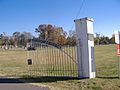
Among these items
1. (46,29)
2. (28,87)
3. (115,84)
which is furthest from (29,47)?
(46,29)

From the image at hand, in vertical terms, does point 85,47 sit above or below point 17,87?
above

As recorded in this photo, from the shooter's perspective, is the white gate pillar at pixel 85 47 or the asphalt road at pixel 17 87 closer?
the asphalt road at pixel 17 87

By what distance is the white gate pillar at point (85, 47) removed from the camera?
14.4 meters

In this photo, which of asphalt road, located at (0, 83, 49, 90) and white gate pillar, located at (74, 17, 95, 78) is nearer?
asphalt road, located at (0, 83, 49, 90)

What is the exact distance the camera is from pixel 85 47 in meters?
14.5

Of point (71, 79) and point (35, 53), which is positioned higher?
point (35, 53)

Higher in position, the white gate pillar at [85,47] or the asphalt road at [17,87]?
the white gate pillar at [85,47]

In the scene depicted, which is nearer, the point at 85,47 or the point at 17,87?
the point at 17,87

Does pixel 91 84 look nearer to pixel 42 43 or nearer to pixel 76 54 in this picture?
pixel 76 54

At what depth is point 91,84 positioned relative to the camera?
12.6 meters

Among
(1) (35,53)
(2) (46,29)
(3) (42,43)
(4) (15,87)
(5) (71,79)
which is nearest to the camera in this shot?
(4) (15,87)

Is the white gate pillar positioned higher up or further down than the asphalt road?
higher up

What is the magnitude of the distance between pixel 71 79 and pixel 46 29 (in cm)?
10376

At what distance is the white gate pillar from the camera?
14367 mm
